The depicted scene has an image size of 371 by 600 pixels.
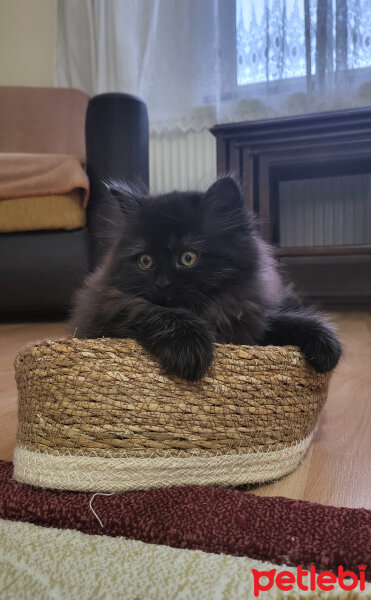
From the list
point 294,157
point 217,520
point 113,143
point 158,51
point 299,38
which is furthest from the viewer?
point 158,51

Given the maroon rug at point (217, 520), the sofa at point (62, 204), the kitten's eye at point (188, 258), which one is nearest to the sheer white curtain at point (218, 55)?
the sofa at point (62, 204)

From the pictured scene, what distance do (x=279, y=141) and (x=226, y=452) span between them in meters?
2.09

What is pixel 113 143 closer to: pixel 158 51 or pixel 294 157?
pixel 294 157

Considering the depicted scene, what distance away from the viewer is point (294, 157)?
2.54m

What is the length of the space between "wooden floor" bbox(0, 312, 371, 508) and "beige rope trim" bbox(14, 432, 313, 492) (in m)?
0.04

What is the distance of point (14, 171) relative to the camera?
7.30ft

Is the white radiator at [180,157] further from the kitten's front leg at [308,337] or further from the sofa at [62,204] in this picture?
the kitten's front leg at [308,337]

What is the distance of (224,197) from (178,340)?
33 cm

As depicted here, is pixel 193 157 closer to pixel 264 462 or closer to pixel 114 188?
pixel 114 188

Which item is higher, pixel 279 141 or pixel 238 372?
pixel 279 141

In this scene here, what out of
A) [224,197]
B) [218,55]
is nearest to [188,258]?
[224,197]

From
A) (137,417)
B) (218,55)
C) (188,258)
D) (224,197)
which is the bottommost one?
→ (137,417)

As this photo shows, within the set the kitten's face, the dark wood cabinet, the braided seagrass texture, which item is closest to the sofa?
the dark wood cabinet

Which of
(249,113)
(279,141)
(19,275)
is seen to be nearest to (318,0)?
(249,113)
